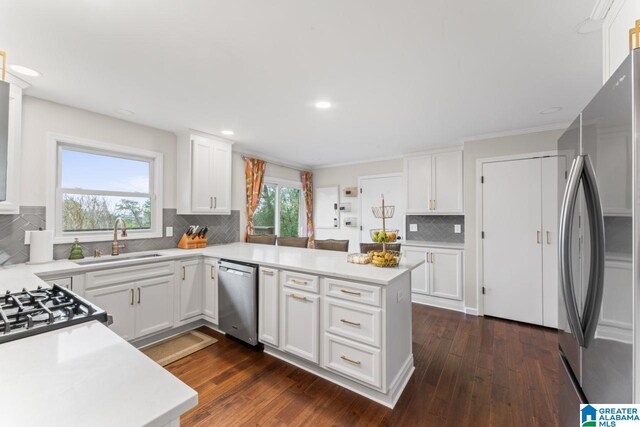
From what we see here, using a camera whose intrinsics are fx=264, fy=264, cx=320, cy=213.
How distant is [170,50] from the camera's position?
174cm

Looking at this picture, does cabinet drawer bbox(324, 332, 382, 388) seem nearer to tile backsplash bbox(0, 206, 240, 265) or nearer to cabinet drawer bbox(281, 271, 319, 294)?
cabinet drawer bbox(281, 271, 319, 294)

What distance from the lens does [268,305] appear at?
96.7 inches

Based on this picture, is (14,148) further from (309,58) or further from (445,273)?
(445,273)

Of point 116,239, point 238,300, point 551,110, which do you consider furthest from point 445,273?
point 116,239

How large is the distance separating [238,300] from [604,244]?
8.63 feet

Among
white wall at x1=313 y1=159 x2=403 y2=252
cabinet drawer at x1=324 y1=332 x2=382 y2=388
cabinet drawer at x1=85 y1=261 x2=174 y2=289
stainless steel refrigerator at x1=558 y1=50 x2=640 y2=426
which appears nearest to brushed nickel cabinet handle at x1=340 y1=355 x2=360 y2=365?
cabinet drawer at x1=324 y1=332 x2=382 y2=388

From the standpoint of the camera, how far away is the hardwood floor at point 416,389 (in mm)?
1741

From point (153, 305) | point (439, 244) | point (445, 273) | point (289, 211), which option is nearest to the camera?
point (153, 305)

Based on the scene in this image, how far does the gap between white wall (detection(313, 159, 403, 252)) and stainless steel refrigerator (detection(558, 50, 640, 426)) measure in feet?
12.4

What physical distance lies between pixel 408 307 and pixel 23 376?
221 cm

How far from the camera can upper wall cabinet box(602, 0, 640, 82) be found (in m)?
1.18

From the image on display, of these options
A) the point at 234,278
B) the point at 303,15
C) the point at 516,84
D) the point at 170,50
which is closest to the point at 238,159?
the point at 234,278

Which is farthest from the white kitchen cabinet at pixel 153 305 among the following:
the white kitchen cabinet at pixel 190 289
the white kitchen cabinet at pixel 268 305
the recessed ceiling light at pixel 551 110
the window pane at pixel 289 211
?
the recessed ceiling light at pixel 551 110

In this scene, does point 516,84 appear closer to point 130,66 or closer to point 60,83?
→ point 130,66
